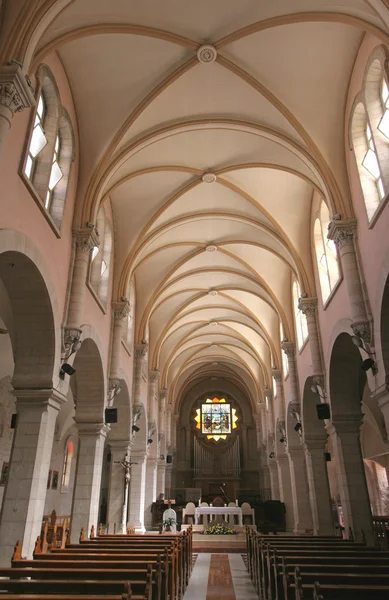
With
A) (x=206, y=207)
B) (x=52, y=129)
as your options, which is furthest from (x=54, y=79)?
(x=206, y=207)

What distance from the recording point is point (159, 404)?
28.9 meters

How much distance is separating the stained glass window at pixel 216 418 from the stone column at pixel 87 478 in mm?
28024

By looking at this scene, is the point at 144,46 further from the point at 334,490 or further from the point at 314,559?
the point at 334,490

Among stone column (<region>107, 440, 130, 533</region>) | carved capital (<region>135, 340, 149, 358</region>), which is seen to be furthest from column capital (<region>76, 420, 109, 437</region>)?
carved capital (<region>135, 340, 149, 358</region>)

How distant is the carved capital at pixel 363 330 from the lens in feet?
35.8

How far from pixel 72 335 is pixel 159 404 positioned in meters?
18.4

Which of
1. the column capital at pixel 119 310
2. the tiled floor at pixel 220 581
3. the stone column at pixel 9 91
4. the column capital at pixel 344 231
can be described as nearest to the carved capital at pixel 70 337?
the stone column at pixel 9 91

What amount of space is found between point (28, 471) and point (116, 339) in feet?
22.7

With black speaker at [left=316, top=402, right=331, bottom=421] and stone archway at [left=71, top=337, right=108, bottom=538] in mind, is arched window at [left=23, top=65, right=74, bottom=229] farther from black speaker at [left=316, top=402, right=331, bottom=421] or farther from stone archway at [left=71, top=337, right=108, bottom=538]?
black speaker at [left=316, top=402, right=331, bottom=421]

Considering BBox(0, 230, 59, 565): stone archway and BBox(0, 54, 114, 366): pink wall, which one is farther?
BBox(0, 230, 59, 565): stone archway

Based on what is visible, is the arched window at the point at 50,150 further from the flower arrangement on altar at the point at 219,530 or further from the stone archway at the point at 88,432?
the flower arrangement on altar at the point at 219,530

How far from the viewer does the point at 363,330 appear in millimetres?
10969

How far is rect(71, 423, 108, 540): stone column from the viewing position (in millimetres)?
13648

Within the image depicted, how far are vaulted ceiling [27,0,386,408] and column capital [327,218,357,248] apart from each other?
0.63m
